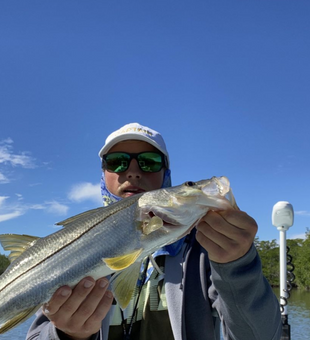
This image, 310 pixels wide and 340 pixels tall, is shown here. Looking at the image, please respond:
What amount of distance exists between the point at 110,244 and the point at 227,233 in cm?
81

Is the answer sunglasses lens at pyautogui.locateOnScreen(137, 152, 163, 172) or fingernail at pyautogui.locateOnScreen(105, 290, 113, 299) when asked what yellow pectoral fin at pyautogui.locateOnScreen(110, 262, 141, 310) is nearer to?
fingernail at pyautogui.locateOnScreen(105, 290, 113, 299)

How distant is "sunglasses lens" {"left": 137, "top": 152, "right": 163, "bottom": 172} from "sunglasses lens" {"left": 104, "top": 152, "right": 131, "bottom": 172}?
152 mm

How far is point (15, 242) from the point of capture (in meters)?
3.15

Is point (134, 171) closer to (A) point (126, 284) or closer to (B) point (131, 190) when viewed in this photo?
(B) point (131, 190)

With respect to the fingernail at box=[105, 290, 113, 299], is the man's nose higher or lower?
higher

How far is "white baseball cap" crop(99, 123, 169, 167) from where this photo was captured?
15.0 ft

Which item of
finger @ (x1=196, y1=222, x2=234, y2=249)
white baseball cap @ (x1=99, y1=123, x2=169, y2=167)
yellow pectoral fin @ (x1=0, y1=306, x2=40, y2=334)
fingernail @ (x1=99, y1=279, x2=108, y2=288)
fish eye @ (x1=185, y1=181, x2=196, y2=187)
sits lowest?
yellow pectoral fin @ (x1=0, y1=306, x2=40, y2=334)

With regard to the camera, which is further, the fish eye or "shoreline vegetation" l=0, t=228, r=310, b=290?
"shoreline vegetation" l=0, t=228, r=310, b=290

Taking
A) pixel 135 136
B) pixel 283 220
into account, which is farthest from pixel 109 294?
pixel 283 220

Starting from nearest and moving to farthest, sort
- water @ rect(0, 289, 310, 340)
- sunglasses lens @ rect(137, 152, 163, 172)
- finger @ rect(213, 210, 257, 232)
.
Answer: finger @ rect(213, 210, 257, 232) → sunglasses lens @ rect(137, 152, 163, 172) → water @ rect(0, 289, 310, 340)

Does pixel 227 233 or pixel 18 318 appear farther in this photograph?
pixel 18 318

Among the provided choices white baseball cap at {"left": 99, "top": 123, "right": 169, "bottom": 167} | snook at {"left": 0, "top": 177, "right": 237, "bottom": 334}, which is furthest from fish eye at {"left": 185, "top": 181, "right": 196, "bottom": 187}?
white baseball cap at {"left": 99, "top": 123, "right": 169, "bottom": 167}

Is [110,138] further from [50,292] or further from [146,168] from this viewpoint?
[50,292]

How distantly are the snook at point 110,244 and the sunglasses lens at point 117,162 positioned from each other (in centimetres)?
153
